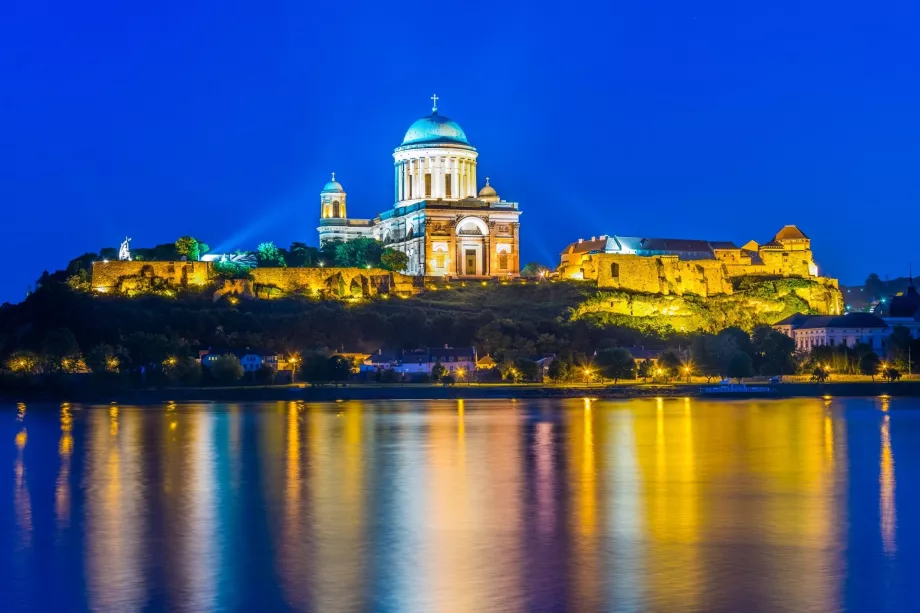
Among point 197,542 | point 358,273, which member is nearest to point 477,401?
point 358,273

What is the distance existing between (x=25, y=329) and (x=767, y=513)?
159ft

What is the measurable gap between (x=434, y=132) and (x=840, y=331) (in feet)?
88.1

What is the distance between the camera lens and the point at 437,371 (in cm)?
6138

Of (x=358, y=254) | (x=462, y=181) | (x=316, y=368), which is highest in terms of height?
(x=462, y=181)

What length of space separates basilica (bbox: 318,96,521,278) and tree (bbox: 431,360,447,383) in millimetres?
13294

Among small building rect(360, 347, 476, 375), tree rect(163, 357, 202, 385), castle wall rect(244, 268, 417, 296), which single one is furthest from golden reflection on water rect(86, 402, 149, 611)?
castle wall rect(244, 268, 417, 296)

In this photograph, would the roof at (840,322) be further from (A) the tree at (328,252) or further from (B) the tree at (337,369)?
(B) the tree at (337,369)

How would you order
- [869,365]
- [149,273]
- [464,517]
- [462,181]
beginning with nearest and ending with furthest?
[464,517], [869,365], [149,273], [462,181]

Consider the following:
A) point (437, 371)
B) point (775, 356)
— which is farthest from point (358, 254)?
point (775, 356)

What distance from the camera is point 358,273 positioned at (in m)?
71.8

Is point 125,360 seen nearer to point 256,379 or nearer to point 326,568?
point 256,379

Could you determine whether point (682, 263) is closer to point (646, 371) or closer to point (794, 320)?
point (794, 320)

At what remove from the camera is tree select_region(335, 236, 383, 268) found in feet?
246

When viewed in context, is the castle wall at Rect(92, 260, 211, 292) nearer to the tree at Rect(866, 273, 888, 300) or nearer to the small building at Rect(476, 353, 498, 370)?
the small building at Rect(476, 353, 498, 370)
